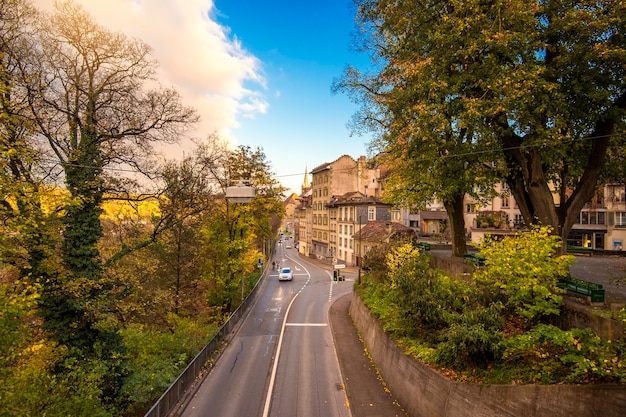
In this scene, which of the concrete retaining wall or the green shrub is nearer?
the concrete retaining wall

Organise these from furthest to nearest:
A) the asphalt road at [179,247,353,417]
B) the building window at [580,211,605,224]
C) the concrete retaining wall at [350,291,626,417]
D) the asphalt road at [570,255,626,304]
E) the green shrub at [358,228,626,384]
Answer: the building window at [580,211,605,224] → the asphalt road at [179,247,353,417] → the asphalt road at [570,255,626,304] → the green shrub at [358,228,626,384] → the concrete retaining wall at [350,291,626,417]

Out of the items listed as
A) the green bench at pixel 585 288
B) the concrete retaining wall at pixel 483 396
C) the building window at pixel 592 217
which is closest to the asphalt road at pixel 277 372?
the concrete retaining wall at pixel 483 396

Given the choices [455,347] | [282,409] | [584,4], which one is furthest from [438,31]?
[282,409]

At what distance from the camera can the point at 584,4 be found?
12.3 meters

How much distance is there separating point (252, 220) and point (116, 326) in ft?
60.6

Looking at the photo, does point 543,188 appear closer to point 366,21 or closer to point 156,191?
point 366,21

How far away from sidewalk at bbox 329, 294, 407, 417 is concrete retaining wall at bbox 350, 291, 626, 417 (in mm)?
547

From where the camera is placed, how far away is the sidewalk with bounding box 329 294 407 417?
44.2ft

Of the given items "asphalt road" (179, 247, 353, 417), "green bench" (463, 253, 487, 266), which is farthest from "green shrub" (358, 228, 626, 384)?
"asphalt road" (179, 247, 353, 417)

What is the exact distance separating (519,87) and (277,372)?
57.6ft

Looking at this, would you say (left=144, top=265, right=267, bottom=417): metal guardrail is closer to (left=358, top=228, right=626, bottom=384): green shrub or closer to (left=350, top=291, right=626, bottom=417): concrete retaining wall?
(left=350, top=291, right=626, bottom=417): concrete retaining wall

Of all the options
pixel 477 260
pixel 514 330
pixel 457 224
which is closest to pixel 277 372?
pixel 514 330

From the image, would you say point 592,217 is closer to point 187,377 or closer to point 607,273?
point 607,273

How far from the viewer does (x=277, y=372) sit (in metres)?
17.5
